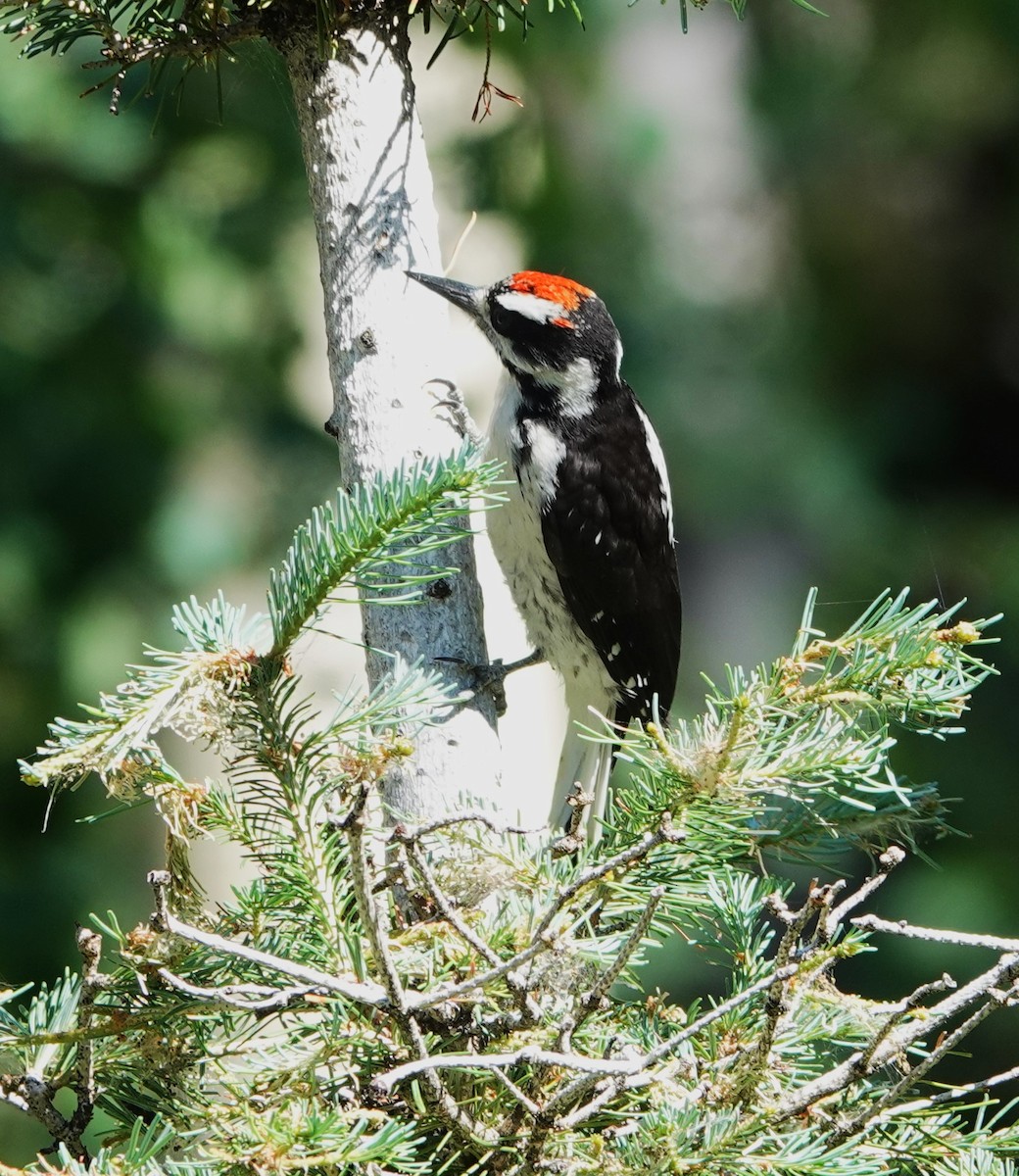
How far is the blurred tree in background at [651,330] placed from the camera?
518cm

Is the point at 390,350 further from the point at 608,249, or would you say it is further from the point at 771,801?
the point at 608,249

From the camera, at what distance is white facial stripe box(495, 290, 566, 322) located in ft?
10.2

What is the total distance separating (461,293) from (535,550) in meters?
0.62

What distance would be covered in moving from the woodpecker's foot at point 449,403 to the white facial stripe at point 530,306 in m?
0.77

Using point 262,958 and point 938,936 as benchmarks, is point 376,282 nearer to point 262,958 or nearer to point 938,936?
point 262,958

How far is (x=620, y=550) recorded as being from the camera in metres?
3.22

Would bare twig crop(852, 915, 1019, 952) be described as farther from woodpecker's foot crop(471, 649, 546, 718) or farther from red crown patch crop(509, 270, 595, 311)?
red crown patch crop(509, 270, 595, 311)

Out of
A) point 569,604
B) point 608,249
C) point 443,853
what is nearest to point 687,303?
point 608,249

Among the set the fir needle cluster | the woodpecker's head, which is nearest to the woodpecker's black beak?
the woodpecker's head

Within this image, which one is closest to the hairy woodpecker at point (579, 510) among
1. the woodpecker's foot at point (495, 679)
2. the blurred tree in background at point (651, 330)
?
the woodpecker's foot at point (495, 679)

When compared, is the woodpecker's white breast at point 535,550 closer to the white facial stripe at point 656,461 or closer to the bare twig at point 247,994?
the white facial stripe at point 656,461

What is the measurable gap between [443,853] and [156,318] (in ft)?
12.8

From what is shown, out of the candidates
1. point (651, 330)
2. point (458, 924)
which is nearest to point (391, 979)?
point (458, 924)

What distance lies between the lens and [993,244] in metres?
7.56
